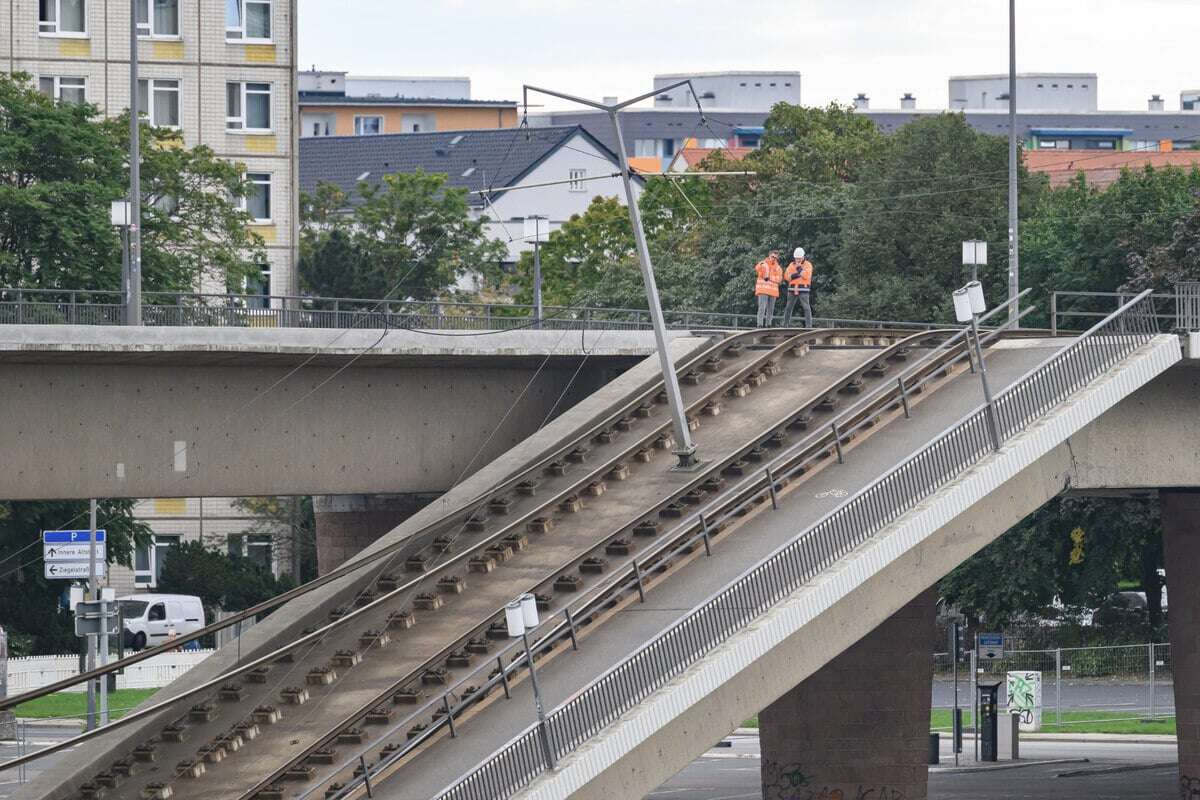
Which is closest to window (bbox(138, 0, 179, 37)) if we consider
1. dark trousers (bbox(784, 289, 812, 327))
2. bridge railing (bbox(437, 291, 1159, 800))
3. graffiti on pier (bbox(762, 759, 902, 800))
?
dark trousers (bbox(784, 289, 812, 327))

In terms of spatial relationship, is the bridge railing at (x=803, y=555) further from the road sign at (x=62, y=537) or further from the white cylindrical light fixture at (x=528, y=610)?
the road sign at (x=62, y=537)

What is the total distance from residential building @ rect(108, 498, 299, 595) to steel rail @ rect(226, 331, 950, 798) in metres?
45.5

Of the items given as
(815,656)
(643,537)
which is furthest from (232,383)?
(815,656)

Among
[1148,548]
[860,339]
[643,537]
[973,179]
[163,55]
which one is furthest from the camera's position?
[163,55]

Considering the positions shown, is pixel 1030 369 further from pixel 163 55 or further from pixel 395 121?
pixel 395 121

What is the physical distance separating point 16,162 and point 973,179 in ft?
95.5

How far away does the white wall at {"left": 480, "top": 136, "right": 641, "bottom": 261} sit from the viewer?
132000 millimetres

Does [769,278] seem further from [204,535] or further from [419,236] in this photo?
[419,236]

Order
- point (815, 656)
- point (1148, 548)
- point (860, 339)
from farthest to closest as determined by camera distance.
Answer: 1. point (1148, 548)
2. point (860, 339)
3. point (815, 656)

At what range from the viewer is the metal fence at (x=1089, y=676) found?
184ft

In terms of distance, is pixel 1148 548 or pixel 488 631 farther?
pixel 1148 548

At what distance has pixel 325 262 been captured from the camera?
282ft

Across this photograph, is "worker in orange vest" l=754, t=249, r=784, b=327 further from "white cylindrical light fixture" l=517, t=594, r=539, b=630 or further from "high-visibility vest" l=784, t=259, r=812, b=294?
"white cylindrical light fixture" l=517, t=594, r=539, b=630

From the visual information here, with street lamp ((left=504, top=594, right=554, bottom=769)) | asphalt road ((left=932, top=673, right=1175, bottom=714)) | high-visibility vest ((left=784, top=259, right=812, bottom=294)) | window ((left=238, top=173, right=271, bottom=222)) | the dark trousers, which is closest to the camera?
street lamp ((left=504, top=594, right=554, bottom=769))
